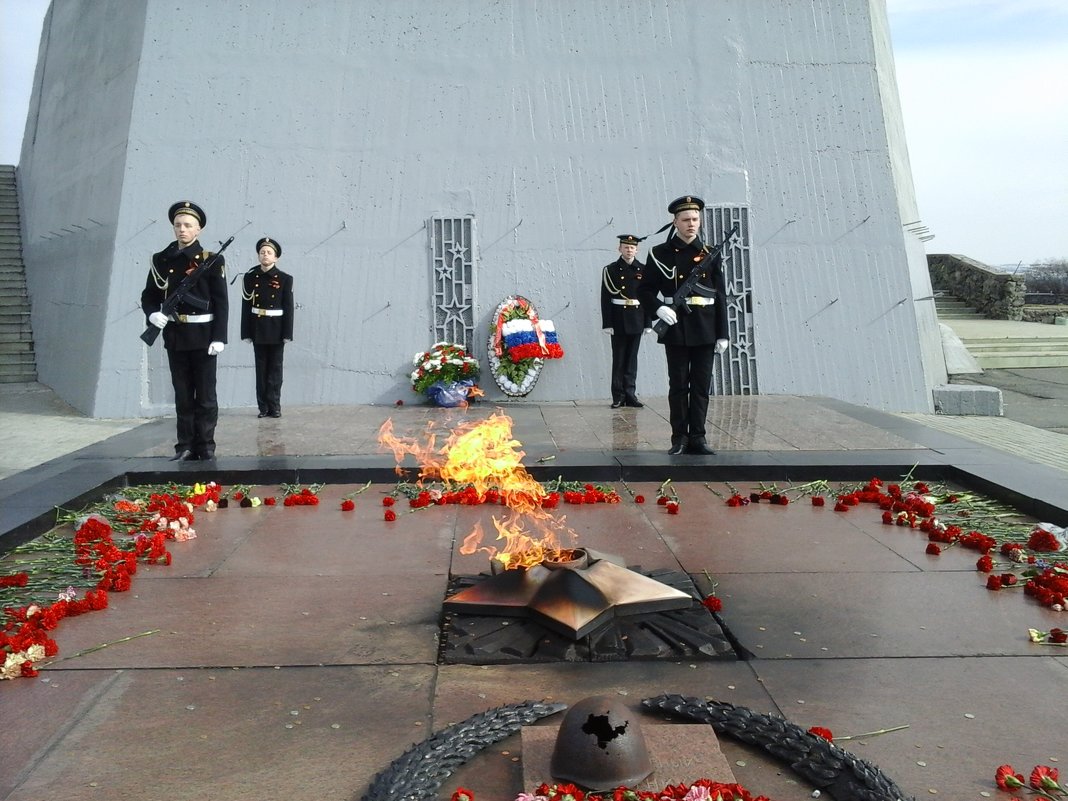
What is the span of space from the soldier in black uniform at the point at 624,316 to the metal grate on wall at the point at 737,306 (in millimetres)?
1413

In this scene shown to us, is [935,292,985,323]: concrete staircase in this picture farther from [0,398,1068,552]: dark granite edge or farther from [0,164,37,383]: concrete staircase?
[0,164,37,383]: concrete staircase

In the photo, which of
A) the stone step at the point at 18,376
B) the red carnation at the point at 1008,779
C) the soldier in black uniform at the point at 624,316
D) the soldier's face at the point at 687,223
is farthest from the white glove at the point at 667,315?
the stone step at the point at 18,376

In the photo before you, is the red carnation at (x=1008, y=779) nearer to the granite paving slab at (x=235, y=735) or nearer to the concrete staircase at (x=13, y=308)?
the granite paving slab at (x=235, y=735)

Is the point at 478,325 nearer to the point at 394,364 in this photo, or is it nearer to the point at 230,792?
the point at 394,364

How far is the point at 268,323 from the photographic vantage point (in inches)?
388

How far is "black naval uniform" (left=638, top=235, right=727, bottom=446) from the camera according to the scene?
A: 724cm

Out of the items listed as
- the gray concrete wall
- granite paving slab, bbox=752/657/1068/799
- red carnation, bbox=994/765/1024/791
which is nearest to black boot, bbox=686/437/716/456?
granite paving slab, bbox=752/657/1068/799

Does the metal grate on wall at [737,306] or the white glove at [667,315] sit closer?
the white glove at [667,315]

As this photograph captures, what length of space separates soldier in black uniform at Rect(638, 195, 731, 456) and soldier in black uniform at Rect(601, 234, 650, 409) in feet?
9.45

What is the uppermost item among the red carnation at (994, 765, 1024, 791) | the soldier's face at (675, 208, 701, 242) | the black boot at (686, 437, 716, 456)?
the soldier's face at (675, 208, 701, 242)

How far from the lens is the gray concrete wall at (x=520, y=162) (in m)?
11.3

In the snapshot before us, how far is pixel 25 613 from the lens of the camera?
150 inches

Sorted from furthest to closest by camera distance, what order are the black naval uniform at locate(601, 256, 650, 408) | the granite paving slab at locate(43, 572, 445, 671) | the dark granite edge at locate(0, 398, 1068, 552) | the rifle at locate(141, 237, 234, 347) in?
1. the black naval uniform at locate(601, 256, 650, 408)
2. the rifle at locate(141, 237, 234, 347)
3. the dark granite edge at locate(0, 398, 1068, 552)
4. the granite paving slab at locate(43, 572, 445, 671)

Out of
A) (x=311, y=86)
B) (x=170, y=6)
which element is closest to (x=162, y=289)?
(x=311, y=86)
